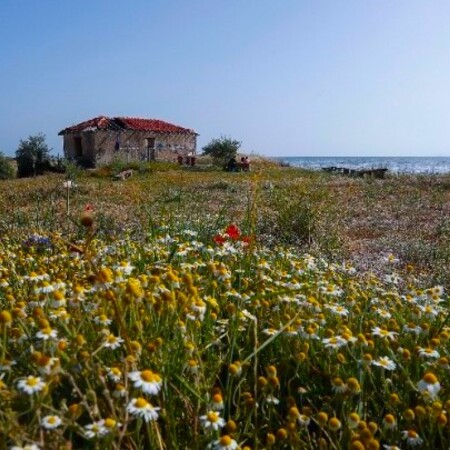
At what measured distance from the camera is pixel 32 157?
33.9 metres

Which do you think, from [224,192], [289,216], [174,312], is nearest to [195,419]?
[174,312]

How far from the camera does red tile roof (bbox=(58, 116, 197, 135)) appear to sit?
1508 inches

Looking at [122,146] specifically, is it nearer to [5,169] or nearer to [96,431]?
[5,169]

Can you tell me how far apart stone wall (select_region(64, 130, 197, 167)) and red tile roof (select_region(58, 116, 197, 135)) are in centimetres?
31

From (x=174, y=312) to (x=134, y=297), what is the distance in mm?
200

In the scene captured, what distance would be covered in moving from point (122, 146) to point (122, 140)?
459 millimetres

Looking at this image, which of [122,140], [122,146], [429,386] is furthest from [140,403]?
[122,140]

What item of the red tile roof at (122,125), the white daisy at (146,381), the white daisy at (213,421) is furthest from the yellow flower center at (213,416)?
the red tile roof at (122,125)

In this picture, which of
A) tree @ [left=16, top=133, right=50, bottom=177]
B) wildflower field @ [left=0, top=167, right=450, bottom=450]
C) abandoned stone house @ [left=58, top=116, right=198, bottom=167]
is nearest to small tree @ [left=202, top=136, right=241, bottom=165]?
abandoned stone house @ [left=58, top=116, right=198, bottom=167]

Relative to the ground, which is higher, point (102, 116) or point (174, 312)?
point (102, 116)

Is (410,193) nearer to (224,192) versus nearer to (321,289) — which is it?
(224,192)

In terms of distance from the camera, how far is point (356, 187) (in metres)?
18.7

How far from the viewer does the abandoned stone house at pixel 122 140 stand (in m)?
37.5

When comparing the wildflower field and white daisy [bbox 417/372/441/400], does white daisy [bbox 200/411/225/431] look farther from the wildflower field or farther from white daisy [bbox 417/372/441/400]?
white daisy [bbox 417/372/441/400]
